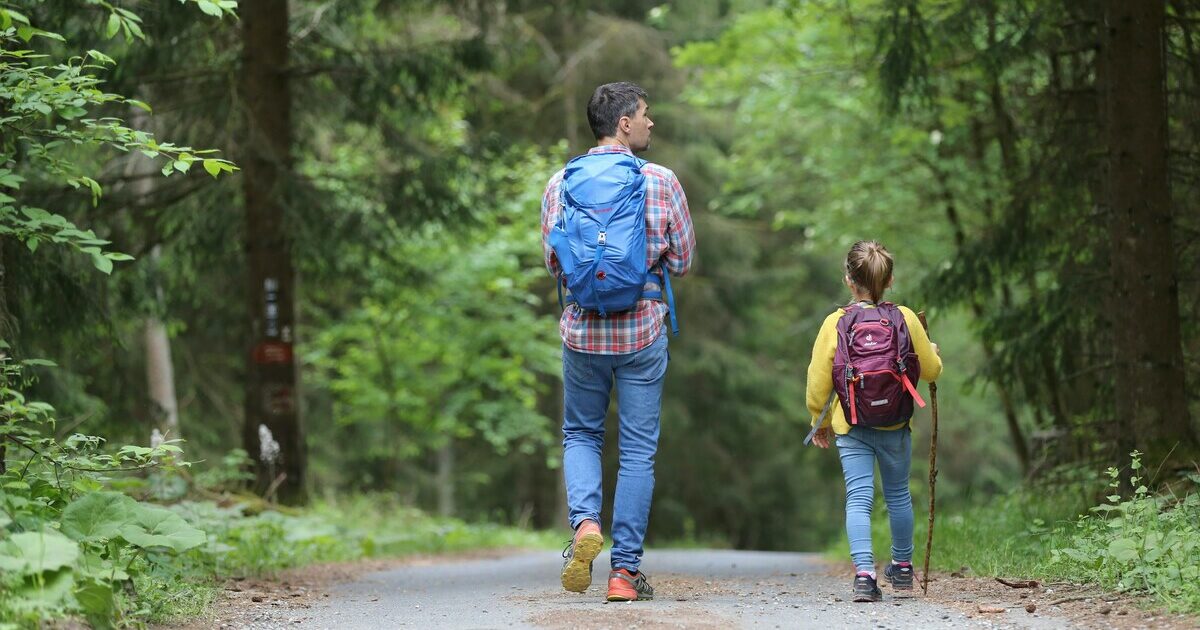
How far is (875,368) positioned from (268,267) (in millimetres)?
6513

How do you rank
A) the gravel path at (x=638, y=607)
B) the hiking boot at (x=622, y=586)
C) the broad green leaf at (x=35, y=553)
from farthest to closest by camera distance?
the hiking boot at (x=622, y=586), the gravel path at (x=638, y=607), the broad green leaf at (x=35, y=553)

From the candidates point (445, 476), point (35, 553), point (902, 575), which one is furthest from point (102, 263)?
point (445, 476)

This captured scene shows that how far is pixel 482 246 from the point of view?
760 inches

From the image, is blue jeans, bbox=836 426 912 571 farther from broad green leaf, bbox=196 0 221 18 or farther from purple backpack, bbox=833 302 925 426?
broad green leaf, bbox=196 0 221 18

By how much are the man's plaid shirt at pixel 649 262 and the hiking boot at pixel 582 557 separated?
79cm

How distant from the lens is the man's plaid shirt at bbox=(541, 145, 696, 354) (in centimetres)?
547

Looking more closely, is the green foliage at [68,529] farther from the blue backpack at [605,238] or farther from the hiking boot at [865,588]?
the hiking boot at [865,588]

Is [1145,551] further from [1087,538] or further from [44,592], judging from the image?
[44,592]

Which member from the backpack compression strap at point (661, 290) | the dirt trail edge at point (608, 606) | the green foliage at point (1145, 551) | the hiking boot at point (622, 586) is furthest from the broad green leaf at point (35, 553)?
the green foliage at point (1145, 551)

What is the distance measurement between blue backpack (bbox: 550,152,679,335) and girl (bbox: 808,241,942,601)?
2.47 feet

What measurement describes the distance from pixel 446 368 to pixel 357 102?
30.2ft

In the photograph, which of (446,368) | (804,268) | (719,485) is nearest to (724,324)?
(804,268)

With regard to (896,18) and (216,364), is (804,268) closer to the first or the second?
(216,364)

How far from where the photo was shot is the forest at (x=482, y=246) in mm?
5453
